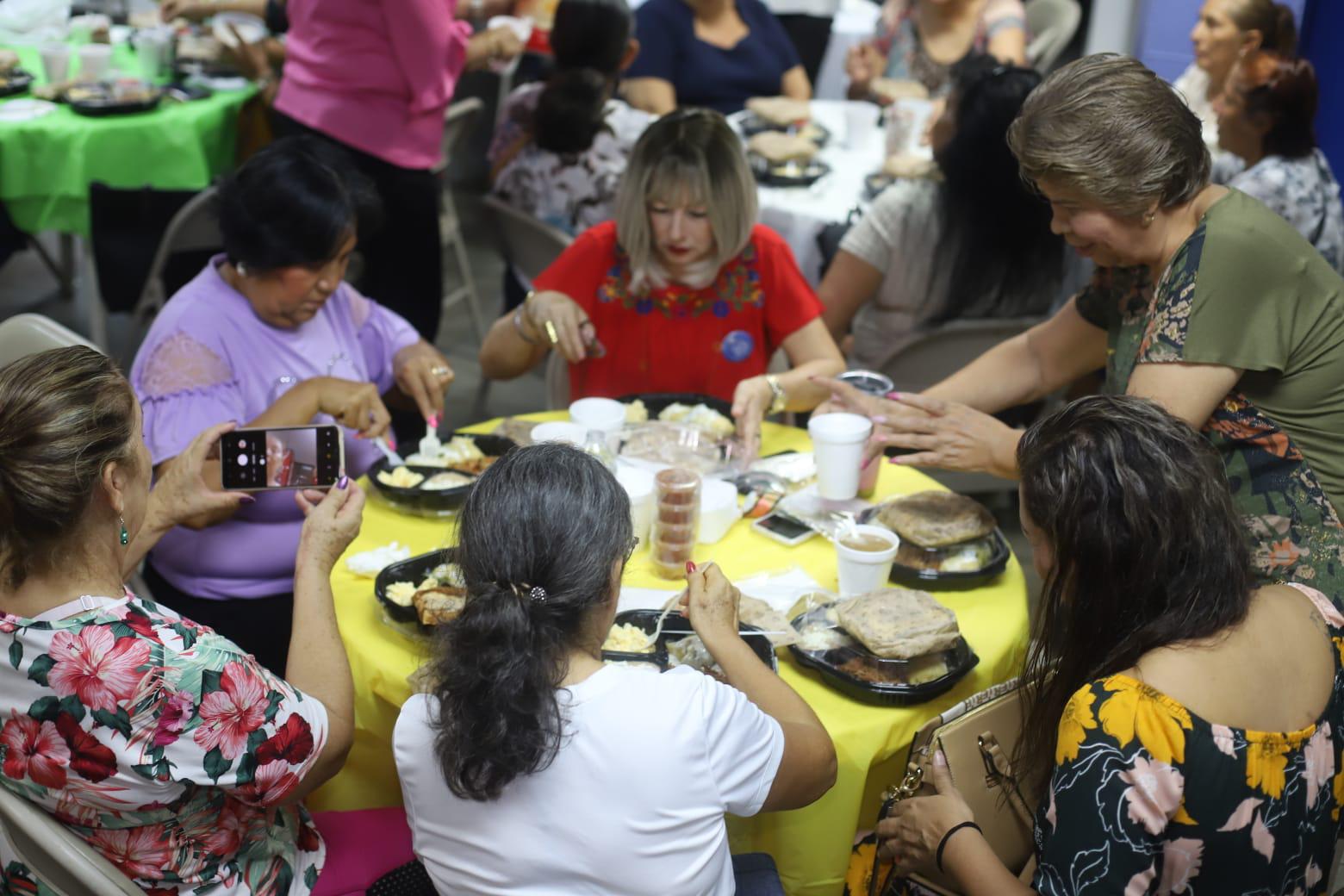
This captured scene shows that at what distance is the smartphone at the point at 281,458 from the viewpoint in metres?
2.10

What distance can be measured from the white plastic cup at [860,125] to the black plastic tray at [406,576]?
308 cm

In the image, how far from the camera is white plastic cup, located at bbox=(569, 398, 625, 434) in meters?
2.58

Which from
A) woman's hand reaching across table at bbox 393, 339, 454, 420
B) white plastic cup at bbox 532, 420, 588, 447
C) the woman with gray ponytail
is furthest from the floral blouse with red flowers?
woman's hand reaching across table at bbox 393, 339, 454, 420

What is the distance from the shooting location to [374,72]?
13.1 feet

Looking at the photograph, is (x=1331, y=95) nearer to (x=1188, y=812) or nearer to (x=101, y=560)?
(x=1188, y=812)

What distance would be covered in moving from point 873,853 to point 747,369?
1.45 m

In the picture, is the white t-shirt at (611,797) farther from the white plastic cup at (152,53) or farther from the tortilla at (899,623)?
the white plastic cup at (152,53)

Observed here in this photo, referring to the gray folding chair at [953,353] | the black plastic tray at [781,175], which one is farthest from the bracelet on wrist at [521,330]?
the black plastic tray at [781,175]

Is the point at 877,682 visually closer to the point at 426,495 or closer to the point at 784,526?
the point at 784,526

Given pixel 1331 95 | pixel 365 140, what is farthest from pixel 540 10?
pixel 1331 95

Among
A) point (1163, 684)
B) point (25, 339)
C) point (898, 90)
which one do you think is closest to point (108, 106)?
point (25, 339)

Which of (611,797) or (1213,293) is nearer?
(611,797)

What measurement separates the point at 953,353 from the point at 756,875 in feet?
6.63

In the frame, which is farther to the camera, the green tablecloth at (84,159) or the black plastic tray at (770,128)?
the black plastic tray at (770,128)
